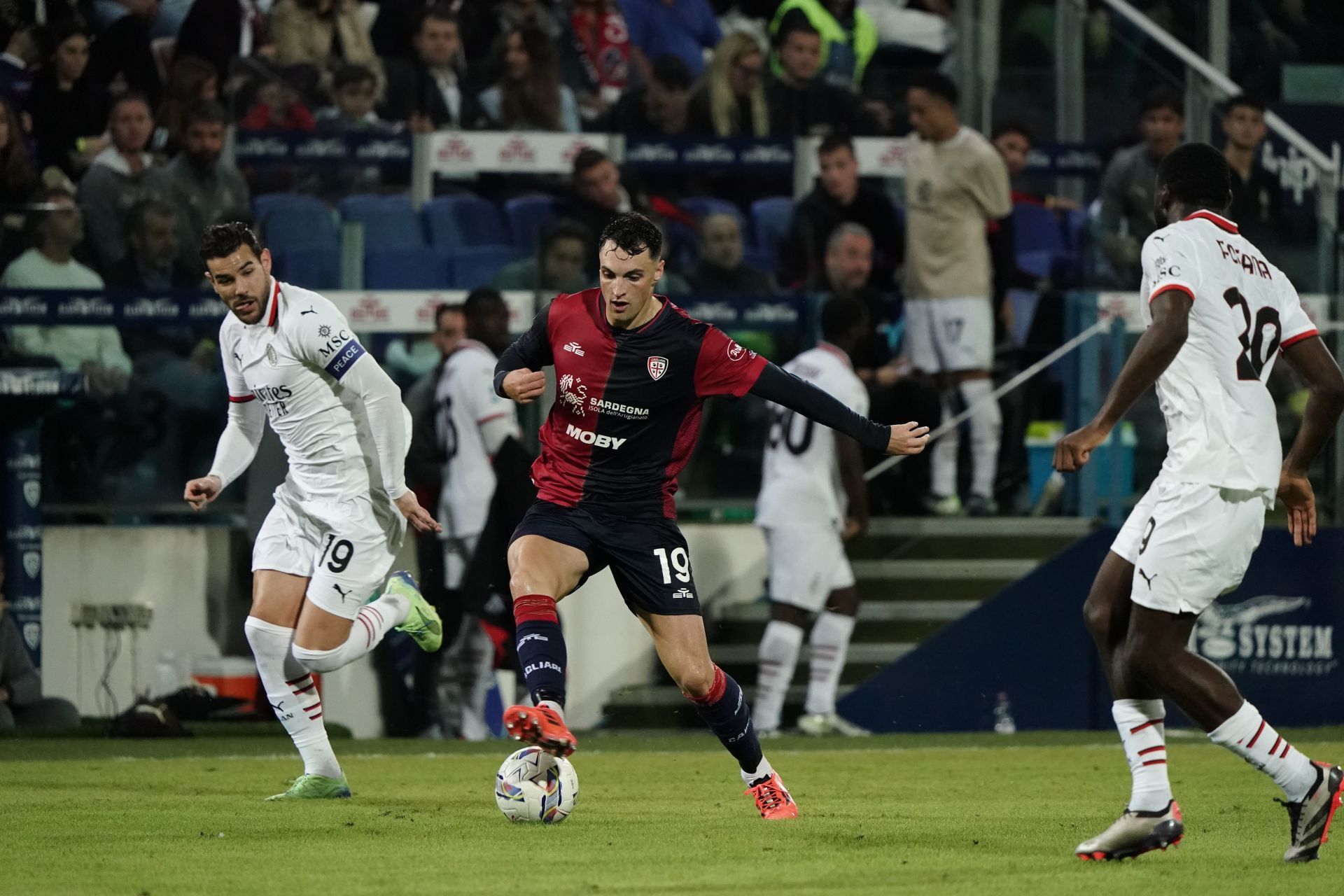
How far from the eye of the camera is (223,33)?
14.6 m

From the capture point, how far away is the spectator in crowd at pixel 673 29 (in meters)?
16.0

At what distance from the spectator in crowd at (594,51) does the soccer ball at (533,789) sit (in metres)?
8.46

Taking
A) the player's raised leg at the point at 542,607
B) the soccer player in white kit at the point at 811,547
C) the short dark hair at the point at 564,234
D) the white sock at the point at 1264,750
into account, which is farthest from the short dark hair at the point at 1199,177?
the short dark hair at the point at 564,234

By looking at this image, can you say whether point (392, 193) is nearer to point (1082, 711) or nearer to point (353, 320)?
point (353, 320)

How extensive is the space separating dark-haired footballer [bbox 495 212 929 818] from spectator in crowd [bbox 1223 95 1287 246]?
7.17 meters

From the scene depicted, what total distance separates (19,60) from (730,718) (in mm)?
8529

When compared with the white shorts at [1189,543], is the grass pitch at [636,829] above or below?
below

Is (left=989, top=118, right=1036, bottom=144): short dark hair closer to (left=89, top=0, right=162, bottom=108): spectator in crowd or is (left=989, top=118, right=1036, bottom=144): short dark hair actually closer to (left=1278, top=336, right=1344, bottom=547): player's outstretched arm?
(left=89, top=0, right=162, bottom=108): spectator in crowd

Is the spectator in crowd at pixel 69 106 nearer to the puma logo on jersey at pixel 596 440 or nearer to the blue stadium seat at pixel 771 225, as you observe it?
the blue stadium seat at pixel 771 225

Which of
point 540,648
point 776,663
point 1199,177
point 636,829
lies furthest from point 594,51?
point 1199,177

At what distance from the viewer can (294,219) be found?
13539mm

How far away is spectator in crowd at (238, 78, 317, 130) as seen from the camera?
1394 cm

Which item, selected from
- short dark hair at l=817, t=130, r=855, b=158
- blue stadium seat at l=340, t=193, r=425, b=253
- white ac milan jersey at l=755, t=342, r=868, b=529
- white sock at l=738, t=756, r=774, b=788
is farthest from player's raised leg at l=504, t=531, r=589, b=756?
short dark hair at l=817, t=130, r=855, b=158

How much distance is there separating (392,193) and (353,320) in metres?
1.10
